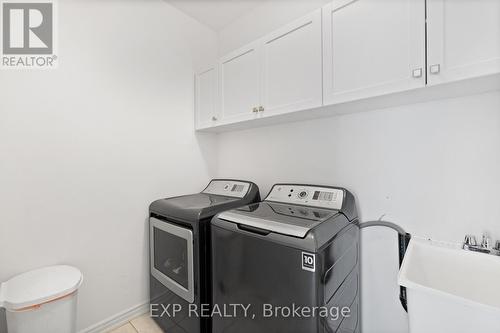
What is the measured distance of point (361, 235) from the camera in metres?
1.51

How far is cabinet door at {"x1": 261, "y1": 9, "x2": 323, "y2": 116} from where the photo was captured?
4.42ft

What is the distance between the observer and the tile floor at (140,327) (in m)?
1.66

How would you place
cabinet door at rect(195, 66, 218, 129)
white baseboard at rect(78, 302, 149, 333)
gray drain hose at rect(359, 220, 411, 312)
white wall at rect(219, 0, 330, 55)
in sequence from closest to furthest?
gray drain hose at rect(359, 220, 411, 312)
white baseboard at rect(78, 302, 149, 333)
white wall at rect(219, 0, 330, 55)
cabinet door at rect(195, 66, 218, 129)

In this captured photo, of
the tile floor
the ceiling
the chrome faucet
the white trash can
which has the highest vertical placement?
the ceiling

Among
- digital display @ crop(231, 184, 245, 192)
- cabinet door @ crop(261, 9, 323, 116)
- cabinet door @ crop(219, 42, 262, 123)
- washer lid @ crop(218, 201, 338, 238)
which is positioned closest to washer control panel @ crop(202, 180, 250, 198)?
digital display @ crop(231, 184, 245, 192)

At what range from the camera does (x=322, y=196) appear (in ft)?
4.84

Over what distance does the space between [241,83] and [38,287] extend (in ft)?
6.02

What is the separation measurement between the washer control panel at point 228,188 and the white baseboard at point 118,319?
43.7 inches

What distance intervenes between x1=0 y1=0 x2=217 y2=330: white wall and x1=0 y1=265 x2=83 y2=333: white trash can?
0.48 ft

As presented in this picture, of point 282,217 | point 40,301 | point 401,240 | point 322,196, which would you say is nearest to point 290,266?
point 282,217

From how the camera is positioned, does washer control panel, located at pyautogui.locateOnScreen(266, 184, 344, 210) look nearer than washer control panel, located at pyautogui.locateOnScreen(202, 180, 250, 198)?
Yes

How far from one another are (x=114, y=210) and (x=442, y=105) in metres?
2.29

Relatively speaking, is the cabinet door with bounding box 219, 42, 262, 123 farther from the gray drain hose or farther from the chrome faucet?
the chrome faucet

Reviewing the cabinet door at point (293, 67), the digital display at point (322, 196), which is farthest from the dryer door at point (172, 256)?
the cabinet door at point (293, 67)
